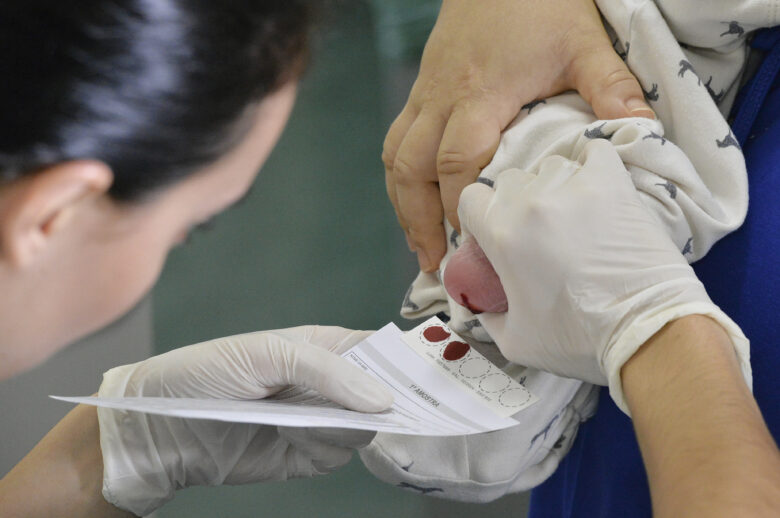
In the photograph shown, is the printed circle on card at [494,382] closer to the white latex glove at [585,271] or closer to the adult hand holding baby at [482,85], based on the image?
the white latex glove at [585,271]

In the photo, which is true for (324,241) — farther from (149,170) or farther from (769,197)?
(149,170)

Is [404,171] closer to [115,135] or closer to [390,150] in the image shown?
[390,150]

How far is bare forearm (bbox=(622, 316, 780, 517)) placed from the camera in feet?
1.81

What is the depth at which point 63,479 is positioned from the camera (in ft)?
3.05

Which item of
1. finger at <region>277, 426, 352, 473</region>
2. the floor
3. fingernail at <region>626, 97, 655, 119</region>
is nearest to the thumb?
fingernail at <region>626, 97, 655, 119</region>

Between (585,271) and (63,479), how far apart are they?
0.65m

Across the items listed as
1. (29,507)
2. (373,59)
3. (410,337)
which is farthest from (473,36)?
(373,59)

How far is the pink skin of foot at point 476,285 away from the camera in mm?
854

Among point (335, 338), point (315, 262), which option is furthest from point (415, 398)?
point (315, 262)

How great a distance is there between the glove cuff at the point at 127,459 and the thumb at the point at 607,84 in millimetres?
641

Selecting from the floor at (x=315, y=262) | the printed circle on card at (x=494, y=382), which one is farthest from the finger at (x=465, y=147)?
the floor at (x=315, y=262)

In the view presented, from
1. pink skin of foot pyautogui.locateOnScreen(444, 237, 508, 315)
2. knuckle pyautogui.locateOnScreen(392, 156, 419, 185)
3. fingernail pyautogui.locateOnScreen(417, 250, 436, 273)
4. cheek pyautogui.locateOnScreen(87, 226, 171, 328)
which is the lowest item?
fingernail pyautogui.locateOnScreen(417, 250, 436, 273)

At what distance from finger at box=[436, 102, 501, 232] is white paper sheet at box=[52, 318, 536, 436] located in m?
0.18

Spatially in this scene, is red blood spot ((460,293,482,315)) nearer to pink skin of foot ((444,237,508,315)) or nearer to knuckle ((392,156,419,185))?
pink skin of foot ((444,237,508,315))
